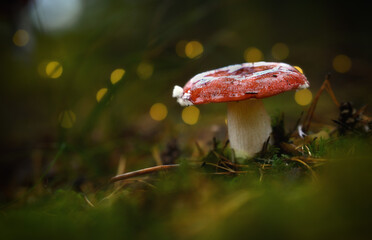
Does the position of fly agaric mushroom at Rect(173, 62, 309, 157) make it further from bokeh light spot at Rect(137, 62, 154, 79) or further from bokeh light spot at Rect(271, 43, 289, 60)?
bokeh light spot at Rect(271, 43, 289, 60)

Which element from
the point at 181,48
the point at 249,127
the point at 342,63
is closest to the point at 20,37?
the point at 181,48

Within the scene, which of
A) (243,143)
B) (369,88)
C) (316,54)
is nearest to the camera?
(243,143)

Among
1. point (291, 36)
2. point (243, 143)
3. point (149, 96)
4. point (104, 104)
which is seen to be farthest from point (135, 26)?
point (243, 143)

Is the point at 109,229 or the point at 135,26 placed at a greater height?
the point at 135,26

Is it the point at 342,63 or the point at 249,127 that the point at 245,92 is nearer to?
the point at 249,127

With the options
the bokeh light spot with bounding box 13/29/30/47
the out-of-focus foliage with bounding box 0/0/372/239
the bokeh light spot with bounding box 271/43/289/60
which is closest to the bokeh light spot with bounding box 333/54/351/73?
the out-of-focus foliage with bounding box 0/0/372/239

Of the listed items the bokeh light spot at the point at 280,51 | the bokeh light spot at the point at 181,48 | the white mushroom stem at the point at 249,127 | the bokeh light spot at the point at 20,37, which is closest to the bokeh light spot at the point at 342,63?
the bokeh light spot at the point at 280,51

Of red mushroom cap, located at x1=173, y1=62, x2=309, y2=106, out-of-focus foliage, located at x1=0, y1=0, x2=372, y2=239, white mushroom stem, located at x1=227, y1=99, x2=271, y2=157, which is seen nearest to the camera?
out-of-focus foliage, located at x1=0, y1=0, x2=372, y2=239

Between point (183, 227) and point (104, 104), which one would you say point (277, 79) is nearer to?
point (183, 227)
